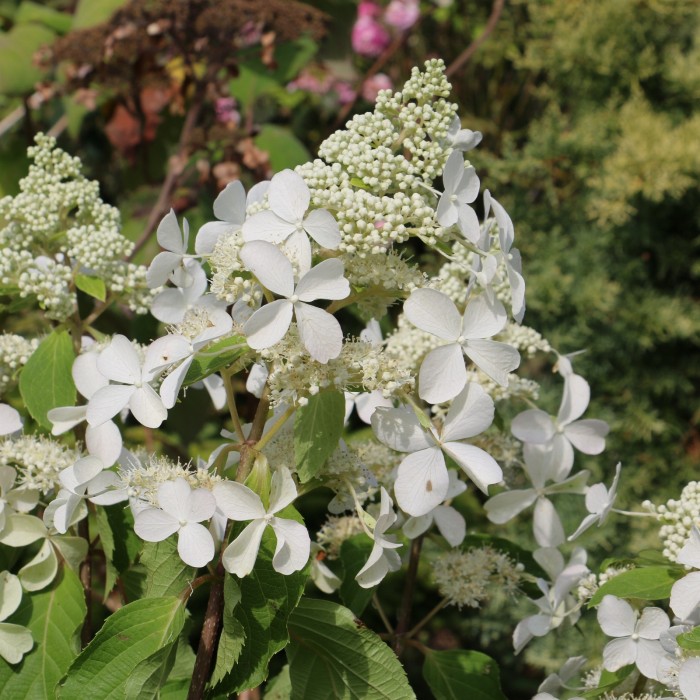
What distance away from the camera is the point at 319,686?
79 centimetres

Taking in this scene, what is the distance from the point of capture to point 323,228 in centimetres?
68

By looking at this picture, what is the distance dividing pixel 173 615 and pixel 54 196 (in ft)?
1.62

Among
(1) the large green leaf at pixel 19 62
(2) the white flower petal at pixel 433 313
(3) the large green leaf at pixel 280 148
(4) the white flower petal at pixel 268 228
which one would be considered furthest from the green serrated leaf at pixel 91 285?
(1) the large green leaf at pixel 19 62

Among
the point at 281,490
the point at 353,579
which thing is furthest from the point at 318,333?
the point at 353,579

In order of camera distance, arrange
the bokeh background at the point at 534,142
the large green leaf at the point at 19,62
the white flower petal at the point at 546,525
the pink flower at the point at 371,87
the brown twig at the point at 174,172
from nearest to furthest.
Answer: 1. the white flower petal at the point at 546,525
2. the brown twig at the point at 174,172
3. the bokeh background at the point at 534,142
4. the large green leaf at the point at 19,62
5. the pink flower at the point at 371,87

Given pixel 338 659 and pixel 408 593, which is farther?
pixel 408 593

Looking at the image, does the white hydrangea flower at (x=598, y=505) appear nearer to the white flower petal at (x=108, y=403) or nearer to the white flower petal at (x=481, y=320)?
the white flower petal at (x=481, y=320)

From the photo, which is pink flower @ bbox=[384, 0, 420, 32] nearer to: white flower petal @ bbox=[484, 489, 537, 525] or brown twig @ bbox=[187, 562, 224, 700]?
white flower petal @ bbox=[484, 489, 537, 525]

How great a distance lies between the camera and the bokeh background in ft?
6.02

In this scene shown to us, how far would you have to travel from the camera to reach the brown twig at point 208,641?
732 millimetres

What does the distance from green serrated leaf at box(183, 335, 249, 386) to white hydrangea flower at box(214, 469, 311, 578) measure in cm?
9

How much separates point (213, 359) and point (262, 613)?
208mm

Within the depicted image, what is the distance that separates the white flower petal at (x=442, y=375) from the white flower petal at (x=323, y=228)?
4.7 inches

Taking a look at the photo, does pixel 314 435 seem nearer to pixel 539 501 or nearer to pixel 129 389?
pixel 129 389
